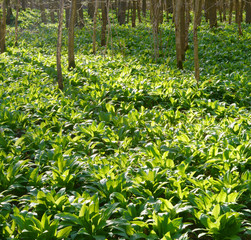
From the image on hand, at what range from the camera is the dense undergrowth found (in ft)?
9.61

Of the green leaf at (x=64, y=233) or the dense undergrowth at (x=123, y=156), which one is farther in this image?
the dense undergrowth at (x=123, y=156)

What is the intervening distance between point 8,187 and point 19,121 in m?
2.21

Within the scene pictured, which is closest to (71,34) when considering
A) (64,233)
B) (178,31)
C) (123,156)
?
(178,31)

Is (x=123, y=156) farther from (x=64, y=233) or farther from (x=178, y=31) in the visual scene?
(x=178, y=31)

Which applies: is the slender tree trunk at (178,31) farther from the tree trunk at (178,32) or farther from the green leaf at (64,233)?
the green leaf at (64,233)

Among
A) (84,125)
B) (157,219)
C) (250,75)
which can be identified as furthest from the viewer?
(250,75)

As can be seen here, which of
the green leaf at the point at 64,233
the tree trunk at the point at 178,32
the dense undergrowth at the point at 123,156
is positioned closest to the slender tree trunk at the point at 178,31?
the tree trunk at the point at 178,32

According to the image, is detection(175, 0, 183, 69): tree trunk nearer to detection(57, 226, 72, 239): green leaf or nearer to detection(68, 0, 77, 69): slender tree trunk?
detection(68, 0, 77, 69): slender tree trunk

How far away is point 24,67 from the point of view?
9.45 metres

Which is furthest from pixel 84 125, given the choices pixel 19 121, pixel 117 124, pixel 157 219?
pixel 157 219

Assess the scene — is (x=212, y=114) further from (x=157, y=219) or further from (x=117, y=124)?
(x=157, y=219)

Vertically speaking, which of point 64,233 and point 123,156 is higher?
point 123,156

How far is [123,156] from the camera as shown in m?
4.10

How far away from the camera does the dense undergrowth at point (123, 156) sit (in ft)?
9.61
